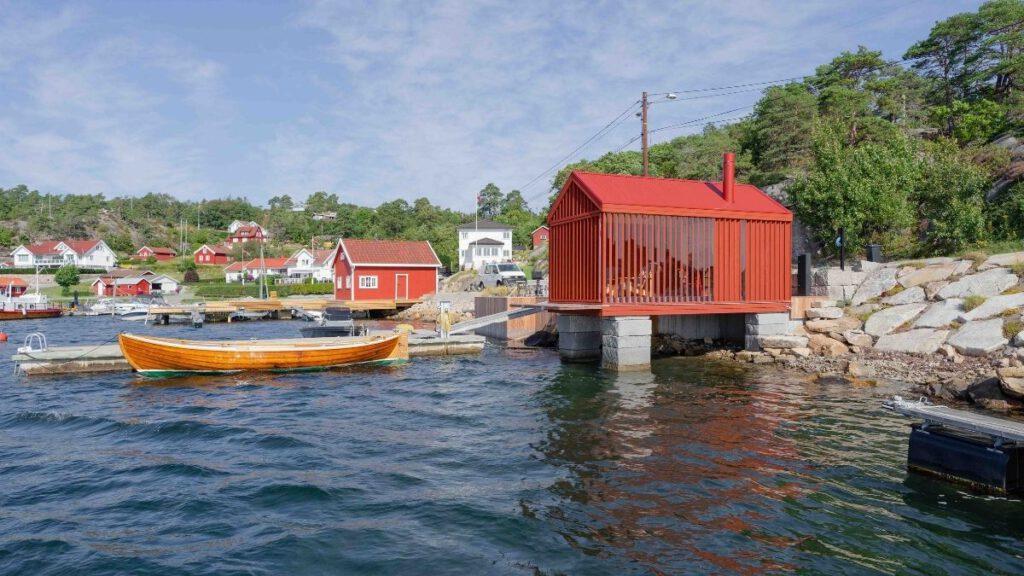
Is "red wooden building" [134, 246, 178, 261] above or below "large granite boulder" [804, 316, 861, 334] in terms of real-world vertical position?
above

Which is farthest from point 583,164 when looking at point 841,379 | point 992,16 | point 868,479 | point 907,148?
point 868,479

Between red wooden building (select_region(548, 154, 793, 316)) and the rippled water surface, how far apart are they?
3.99 meters

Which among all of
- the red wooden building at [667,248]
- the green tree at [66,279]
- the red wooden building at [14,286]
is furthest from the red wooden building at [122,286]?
the red wooden building at [667,248]

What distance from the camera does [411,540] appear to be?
309 inches

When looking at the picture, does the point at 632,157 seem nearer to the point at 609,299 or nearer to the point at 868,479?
the point at 609,299

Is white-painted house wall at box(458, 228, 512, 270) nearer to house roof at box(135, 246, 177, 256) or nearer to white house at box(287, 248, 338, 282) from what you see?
white house at box(287, 248, 338, 282)

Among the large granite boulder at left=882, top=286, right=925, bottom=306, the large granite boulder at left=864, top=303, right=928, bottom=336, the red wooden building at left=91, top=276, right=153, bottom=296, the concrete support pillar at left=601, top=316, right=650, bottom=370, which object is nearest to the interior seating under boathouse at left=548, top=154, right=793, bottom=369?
the concrete support pillar at left=601, top=316, right=650, bottom=370

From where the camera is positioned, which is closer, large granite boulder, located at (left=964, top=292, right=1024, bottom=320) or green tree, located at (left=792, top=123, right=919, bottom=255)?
large granite boulder, located at (left=964, top=292, right=1024, bottom=320)

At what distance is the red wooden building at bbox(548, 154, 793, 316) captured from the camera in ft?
63.3

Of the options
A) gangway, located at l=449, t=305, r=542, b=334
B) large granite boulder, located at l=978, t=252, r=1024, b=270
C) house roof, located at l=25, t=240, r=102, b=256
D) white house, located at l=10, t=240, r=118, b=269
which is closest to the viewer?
large granite boulder, located at l=978, t=252, r=1024, b=270

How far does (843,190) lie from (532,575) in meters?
24.5

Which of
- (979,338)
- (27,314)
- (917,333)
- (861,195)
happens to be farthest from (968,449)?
(27,314)

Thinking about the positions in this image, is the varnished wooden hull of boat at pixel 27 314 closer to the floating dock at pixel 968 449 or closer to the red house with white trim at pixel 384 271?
the red house with white trim at pixel 384 271

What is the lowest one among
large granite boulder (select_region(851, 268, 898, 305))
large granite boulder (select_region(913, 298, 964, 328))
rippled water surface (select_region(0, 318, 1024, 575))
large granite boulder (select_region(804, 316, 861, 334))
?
rippled water surface (select_region(0, 318, 1024, 575))
